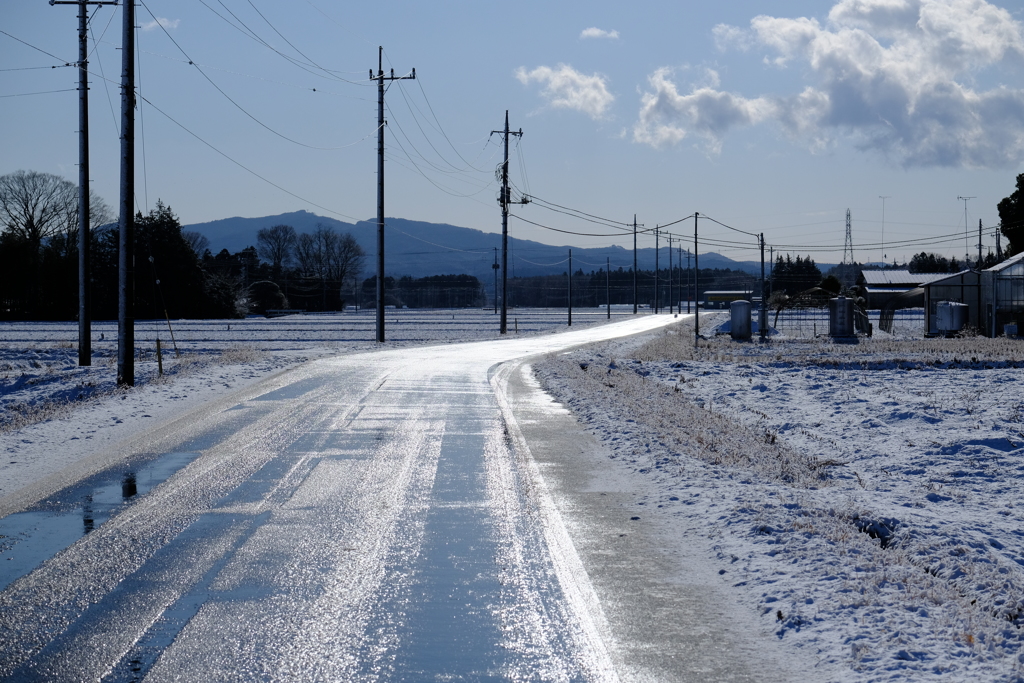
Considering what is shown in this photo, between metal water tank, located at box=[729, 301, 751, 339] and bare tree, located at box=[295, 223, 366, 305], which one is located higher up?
bare tree, located at box=[295, 223, 366, 305]

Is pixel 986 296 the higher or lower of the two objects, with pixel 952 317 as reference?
higher

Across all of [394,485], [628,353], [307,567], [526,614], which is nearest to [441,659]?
[526,614]

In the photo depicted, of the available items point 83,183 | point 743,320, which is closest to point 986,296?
point 743,320

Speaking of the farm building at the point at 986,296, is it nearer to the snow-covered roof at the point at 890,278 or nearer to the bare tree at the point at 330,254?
the snow-covered roof at the point at 890,278

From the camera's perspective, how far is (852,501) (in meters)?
8.12

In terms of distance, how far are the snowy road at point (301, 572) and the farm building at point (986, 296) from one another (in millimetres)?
38915

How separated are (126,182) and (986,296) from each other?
40446mm

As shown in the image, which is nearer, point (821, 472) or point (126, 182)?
point (821, 472)

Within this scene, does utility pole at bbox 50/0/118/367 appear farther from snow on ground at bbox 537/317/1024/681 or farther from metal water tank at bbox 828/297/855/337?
metal water tank at bbox 828/297/855/337

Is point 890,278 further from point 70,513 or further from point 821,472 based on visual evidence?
point 70,513

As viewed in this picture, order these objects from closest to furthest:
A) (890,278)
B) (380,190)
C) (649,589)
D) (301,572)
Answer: (649,589) < (301,572) < (380,190) < (890,278)

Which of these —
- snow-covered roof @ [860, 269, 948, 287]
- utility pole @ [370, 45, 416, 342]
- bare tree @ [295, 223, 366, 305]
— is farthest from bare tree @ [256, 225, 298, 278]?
utility pole @ [370, 45, 416, 342]

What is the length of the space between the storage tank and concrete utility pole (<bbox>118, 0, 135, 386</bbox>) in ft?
123

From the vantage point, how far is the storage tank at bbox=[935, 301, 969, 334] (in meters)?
43.3
